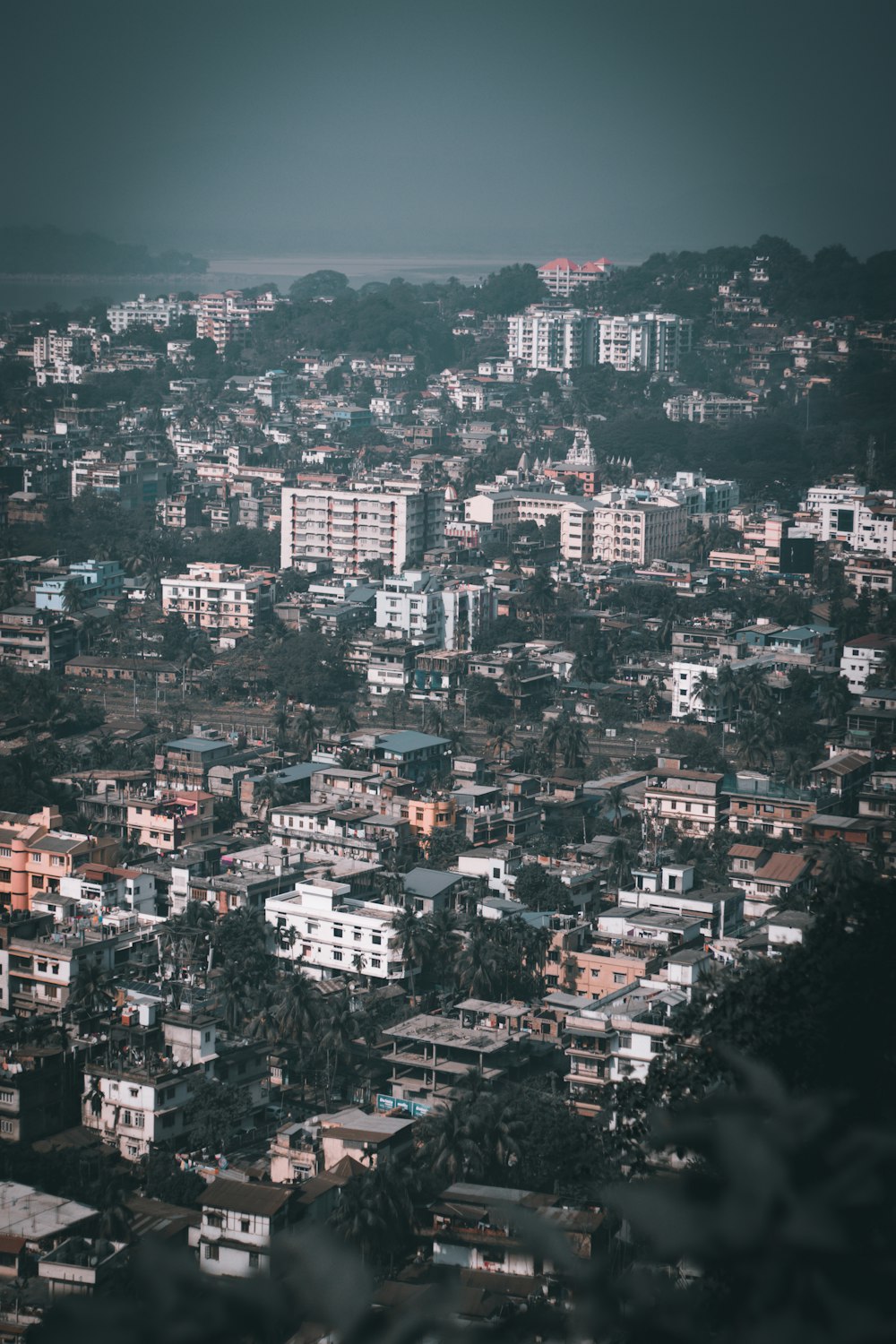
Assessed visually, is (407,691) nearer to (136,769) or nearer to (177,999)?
(136,769)

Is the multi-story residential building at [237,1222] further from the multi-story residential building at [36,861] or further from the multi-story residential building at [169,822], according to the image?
the multi-story residential building at [169,822]

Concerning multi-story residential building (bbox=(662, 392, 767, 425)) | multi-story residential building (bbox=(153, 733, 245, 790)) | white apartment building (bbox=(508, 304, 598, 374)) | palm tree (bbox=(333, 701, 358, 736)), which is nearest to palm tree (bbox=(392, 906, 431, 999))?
multi-story residential building (bbox=(153, 733, 245, 790))

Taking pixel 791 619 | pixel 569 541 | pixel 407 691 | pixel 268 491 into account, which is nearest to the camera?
pixel 407 691

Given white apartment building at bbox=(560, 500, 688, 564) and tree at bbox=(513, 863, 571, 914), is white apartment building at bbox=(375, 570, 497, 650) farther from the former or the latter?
tree at bbox=(513, 863, 571, 914)

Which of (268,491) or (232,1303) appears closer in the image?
(232,1303)

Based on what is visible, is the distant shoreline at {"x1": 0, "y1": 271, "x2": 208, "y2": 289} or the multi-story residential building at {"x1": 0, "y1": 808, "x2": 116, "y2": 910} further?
the distant shoreline at {"x1": 0, "y1": 271, "x2": 208, "y2": 289}

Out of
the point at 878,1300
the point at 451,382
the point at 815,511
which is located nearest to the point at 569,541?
the point at 815,511
